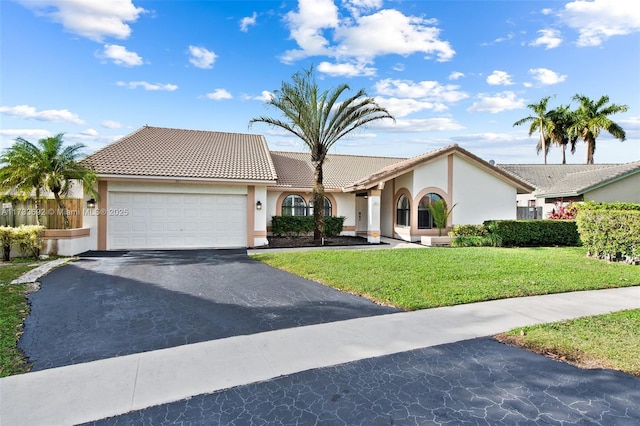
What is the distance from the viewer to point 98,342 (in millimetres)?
4785

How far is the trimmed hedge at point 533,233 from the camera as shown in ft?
53.3

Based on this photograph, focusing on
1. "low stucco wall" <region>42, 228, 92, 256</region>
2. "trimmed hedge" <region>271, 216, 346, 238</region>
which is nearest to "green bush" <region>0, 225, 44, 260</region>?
"low stucco wall" <region>42, 228, 92, 256</region>

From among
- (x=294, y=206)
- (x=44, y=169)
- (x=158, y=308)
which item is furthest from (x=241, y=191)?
(x=158, y=308)

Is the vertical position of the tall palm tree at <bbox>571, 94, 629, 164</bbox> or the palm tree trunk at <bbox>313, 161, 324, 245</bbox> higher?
the tall palm tree at <bbox>571, 94, 629, 164</bbox>

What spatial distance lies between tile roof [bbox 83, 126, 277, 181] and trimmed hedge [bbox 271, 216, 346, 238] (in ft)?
10.2

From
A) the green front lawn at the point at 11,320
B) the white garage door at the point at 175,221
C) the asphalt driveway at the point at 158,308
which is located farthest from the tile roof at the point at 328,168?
the green front lawn at the point at 11,320

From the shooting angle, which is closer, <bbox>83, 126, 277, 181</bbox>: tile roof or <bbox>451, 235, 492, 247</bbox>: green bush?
<bbox>83, 126, 277, 181</bbox>: tile roof

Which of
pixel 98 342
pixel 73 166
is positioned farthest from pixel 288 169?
pixel 98 342

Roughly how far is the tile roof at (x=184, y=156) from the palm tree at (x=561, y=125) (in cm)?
3619

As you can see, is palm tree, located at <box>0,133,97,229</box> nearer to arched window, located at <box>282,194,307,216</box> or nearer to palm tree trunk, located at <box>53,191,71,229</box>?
palm tree trunk, located at <box>53,191,71,229</box>

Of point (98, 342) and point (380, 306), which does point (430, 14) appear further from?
point (98, 342)

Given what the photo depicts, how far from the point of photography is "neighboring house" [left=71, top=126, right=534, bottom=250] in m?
14.8

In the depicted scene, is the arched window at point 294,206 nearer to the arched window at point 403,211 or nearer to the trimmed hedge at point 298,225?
the trimmed hedge at point 298,225

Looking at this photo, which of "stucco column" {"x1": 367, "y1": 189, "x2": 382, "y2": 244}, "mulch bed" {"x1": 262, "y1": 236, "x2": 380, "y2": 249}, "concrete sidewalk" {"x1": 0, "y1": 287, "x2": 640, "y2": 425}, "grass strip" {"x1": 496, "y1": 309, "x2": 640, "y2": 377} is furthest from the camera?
"stucco column" {"x1": 367, "y1": 189, "x2": 382, "y2": 244}
